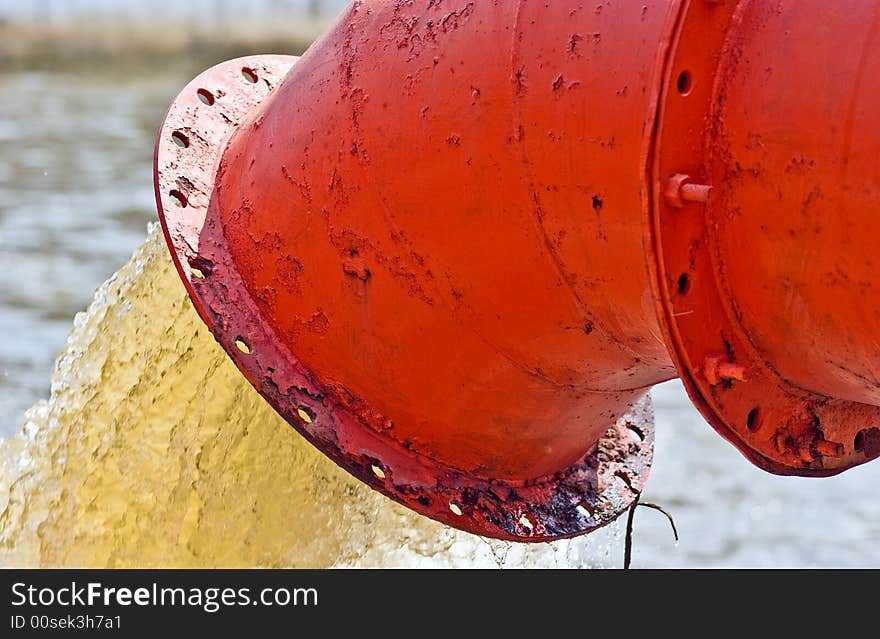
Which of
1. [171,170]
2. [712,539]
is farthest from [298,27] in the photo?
[171,170]

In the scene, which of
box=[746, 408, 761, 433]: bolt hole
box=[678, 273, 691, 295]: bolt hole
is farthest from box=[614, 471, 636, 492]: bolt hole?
box=[678, 273, 691, 295]: bolt hole

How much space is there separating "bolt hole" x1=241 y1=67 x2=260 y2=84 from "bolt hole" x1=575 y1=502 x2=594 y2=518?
99 centimetres

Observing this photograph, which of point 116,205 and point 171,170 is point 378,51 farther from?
point 116,205

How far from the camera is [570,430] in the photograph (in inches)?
79.9

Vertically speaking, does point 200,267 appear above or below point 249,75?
below

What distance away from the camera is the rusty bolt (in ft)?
4.57

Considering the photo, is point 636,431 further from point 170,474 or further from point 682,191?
point 682,191

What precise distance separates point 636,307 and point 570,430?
1.73ft

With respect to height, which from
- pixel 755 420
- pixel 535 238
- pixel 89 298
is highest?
pixel 89 298

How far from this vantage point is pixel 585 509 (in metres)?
2.16

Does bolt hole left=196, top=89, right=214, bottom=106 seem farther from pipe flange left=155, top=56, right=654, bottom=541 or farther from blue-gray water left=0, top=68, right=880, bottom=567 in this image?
blue-gray water left=0, top=68, right=880, bottom=567

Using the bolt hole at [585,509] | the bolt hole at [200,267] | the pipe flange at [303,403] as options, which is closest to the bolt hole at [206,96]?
the pipe flange at [303,403]

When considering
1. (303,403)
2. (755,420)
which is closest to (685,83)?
(755,420)

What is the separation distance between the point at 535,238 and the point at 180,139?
820 mm
